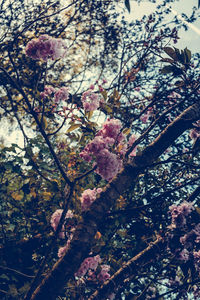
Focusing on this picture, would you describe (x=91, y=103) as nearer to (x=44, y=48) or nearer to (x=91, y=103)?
(x=91, y=103)

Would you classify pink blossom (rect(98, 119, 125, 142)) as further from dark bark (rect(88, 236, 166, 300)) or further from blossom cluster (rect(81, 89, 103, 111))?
dark bark (rect(88, 236, 166, 300))

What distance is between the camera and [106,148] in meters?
2.40

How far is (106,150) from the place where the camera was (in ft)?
7.65

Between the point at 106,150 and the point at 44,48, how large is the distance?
131cm

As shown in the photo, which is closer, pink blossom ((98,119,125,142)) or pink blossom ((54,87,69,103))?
pink blossom ((98,119,125,142))

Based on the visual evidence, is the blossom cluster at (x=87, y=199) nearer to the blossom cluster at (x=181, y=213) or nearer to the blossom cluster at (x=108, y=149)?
the blossom cluster at (x=108, y=149)

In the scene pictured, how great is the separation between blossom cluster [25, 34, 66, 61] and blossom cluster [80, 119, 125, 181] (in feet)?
3.25

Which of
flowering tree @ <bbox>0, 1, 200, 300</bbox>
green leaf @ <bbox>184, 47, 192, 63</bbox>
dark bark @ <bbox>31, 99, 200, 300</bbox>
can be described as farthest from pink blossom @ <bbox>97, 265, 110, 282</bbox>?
green leaf @ <bbox>184, 47, 192, 63</bbox>

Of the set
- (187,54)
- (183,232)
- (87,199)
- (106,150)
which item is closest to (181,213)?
(183,232)

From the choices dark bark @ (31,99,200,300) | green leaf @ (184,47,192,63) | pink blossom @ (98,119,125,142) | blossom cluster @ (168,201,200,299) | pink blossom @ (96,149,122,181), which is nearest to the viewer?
dark bark @ (31,99,200,300)

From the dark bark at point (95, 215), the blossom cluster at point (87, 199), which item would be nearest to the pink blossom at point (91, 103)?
the dark bark at point (95, 215)

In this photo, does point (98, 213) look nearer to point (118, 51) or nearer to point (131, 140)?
point (131, 140)

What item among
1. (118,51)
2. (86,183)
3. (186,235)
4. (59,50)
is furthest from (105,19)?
(186,235)

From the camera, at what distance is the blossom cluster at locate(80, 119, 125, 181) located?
2.32m
